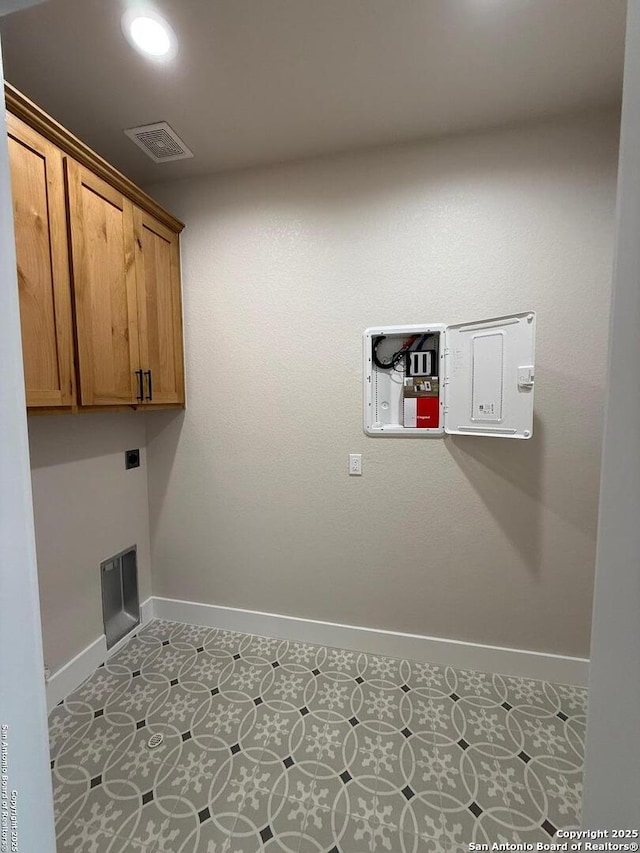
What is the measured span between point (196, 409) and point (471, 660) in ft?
6.94

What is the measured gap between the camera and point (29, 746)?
0.62 metres

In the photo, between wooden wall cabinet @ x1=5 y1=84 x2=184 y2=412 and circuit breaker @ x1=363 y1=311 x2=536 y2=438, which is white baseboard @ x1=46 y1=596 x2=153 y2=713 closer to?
wooden wall cabinet @ x1=5 y1=84 x2=184 y2=412

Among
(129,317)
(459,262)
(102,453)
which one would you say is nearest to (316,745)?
(102,453)

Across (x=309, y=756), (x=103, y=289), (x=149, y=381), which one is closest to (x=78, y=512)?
(x=149, y=381)

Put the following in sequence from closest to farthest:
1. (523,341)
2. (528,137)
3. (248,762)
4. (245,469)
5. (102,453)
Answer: (248,762), (523,341), (528,137), (102,453), (245,469)

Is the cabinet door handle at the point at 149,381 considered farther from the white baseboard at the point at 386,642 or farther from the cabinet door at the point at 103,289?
the white baseboard at the point at 386,642

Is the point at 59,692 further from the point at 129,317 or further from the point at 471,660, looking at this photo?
the point at 471,660

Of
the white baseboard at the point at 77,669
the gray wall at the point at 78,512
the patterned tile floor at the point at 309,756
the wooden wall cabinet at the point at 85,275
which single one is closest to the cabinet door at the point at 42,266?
the wooden wall cabinet at the point at 85,275

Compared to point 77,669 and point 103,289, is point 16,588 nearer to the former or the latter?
point 103,289

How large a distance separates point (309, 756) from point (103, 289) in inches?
85.5

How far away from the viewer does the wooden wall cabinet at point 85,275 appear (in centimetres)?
122

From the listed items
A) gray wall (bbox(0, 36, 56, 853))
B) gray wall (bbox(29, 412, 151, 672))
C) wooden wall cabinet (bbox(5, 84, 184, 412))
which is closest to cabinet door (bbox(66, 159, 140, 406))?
wooden wall cabinet (bbox(5, 84, 184, 412))

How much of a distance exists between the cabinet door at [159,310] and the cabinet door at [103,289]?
2.4 inches

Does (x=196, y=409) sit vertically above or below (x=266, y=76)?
below
